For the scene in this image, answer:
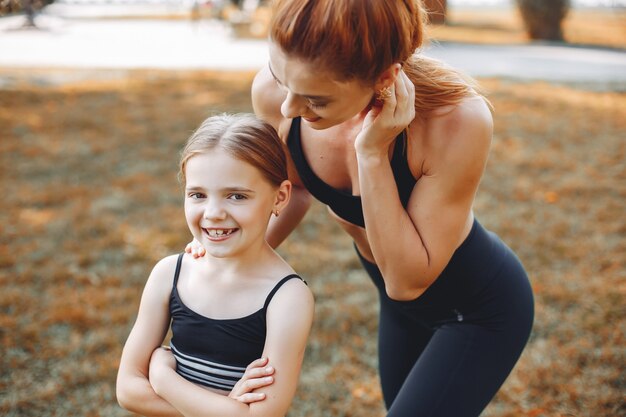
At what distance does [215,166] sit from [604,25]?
746 inches

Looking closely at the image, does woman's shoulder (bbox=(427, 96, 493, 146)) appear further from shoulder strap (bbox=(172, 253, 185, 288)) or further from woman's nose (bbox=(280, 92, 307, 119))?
shoulder strap (bbox=(172, 253, 185, 288))

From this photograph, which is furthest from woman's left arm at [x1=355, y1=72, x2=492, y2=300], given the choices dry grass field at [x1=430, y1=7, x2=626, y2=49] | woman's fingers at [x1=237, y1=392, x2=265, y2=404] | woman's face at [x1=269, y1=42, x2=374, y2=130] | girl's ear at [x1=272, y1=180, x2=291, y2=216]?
dry grass field at [x1=430, y1=7, x2=626, y2=49]

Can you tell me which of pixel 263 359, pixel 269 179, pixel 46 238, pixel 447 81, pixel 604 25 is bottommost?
Result: pixel 604 25

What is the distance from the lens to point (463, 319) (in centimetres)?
207

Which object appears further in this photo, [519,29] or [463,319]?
[519,29]

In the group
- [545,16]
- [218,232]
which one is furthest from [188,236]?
[545,16]

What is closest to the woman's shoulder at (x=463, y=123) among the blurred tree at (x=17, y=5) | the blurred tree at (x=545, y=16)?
the blurred tree at (x=17, y=5)

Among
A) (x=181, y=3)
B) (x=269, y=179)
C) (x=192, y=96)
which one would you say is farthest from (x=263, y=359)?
(x=181, y=3)

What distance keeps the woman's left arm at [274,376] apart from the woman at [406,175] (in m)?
0.29

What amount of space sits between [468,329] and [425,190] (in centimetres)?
52

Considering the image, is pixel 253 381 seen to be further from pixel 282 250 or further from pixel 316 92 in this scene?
pixel 282 250

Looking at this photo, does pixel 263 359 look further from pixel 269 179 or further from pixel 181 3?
pixel 181 3

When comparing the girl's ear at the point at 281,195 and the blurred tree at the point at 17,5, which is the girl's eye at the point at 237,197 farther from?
the blurred tree at the point at 17,5

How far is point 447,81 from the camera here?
179 centimetres
